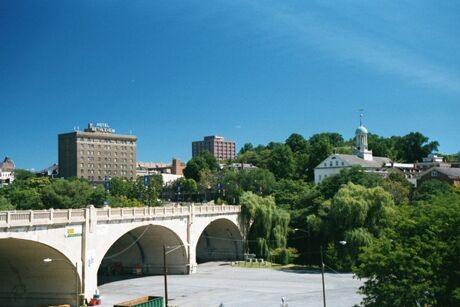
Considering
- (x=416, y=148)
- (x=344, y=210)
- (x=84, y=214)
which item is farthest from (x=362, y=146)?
(x=84, y=214)

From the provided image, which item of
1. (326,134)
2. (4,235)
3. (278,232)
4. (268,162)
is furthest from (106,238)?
(326,134)

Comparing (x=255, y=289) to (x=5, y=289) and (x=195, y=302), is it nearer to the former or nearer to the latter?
(x=195, y=302)

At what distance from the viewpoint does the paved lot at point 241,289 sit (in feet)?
164

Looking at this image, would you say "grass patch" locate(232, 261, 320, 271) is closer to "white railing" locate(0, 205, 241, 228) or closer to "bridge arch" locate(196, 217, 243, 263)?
"bridge arch" locate(196, 217, 243, 263)

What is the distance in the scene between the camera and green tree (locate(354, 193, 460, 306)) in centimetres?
3359

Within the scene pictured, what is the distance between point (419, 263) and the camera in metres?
33.9

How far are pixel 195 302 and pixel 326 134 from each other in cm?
14919

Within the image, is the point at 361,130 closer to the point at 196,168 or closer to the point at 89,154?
the point at 196,168

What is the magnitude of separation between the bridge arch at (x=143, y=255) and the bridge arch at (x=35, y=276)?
50.5ft

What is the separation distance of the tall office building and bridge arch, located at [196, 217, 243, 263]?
10322cm

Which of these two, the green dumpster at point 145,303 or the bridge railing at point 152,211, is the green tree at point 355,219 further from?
the green dumpster at point 145,303

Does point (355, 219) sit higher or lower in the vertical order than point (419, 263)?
higher

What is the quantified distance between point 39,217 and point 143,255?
29.8m

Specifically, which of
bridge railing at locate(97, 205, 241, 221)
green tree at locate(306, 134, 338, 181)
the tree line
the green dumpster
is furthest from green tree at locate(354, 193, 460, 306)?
green tree at locate(306, 134, 338, 181)
